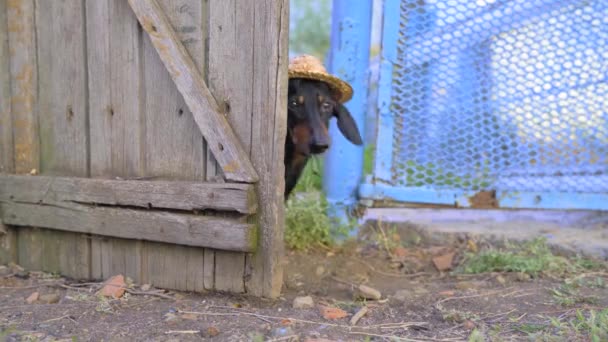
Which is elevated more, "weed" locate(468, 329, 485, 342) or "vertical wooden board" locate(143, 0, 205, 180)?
"vertical wooden board" locate(143, 0, 205, 180)

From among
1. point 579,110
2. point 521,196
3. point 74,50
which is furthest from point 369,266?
point 74,50

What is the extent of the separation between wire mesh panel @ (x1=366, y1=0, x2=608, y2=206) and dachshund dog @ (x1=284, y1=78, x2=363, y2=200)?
59 centimetres

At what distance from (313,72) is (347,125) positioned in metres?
0.64

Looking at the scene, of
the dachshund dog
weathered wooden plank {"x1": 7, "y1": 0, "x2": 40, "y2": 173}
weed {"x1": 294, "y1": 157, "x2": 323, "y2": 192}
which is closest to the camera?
weathered wooden plank {"x1": 7, "y1": 0, "x2": 40, "y2": 173}

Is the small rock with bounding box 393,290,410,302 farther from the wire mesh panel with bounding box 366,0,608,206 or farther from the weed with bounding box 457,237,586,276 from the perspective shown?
the wire mesh panel with bounding box 366,0,608,206

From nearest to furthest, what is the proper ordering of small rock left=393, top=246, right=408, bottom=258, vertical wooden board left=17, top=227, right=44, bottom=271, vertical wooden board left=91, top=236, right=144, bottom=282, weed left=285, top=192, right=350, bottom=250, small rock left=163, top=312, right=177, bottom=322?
small rock left=163, top=312, right=177, bottom=322
vertical wooden board left=91, top=236, right=144, bottom=282
vertical wooden board left=17, top=227, right=44, bottom=271
small rock left=393, top=246, right=408, bottom=258
weed left=285, top=192, right=350, bottom=250

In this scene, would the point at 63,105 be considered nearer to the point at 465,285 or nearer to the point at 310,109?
the point at 310,109

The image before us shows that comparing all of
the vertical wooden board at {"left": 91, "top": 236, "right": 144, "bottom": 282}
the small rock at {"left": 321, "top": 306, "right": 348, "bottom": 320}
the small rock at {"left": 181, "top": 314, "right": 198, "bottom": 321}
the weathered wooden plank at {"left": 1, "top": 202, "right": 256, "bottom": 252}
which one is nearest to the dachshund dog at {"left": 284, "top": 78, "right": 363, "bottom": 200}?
the weathered wooden plank at {"left": 1, "top": 202, "right": 256, "bottom": 252}

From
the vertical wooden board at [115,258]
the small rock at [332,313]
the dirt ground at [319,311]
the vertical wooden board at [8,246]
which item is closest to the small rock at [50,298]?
the dirt ground at [319,311]

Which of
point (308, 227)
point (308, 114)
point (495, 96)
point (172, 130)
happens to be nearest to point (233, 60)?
point (172, 130)

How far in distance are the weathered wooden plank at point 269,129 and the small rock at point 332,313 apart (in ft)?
1.00

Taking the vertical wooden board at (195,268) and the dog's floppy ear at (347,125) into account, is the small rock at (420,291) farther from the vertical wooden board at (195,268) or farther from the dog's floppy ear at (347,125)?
the vertical wooden board at (195,268)

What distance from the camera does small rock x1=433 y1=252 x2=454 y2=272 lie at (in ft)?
11.7

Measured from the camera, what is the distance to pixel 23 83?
2.94m
